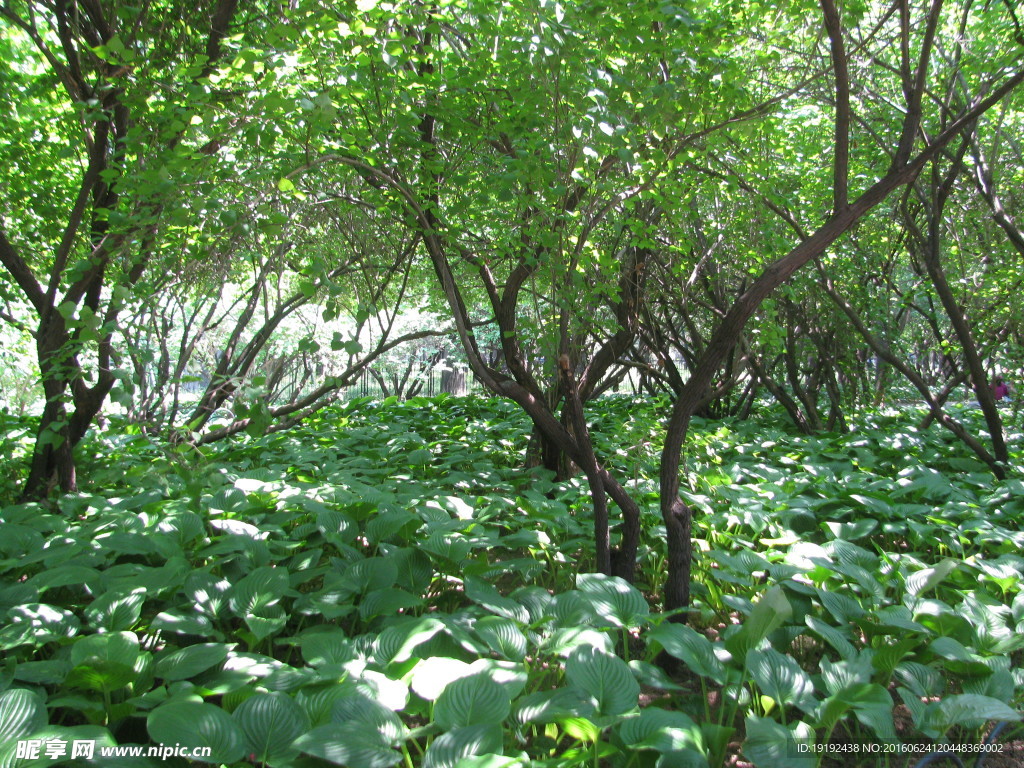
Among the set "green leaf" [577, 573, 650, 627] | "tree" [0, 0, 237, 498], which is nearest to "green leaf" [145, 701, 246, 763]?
"green leaf" [577, 573, 650, 627]

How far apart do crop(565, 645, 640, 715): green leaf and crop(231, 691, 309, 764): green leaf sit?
0.62 metres

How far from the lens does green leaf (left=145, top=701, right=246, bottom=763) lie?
139 cm

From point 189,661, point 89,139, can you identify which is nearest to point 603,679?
point 189,661

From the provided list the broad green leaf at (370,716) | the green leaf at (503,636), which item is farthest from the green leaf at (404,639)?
the broad green leaf at (370,716)

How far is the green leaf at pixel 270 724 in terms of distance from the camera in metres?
1.45

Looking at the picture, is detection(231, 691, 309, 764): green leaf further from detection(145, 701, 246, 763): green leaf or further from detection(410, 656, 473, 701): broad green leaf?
detection(410, 656, 473, 701): broad green leaf

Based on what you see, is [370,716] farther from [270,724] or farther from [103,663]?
[103,663]

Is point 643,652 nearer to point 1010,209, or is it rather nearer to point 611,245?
point 611,245

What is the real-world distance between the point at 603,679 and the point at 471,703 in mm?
333

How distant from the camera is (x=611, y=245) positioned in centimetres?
466

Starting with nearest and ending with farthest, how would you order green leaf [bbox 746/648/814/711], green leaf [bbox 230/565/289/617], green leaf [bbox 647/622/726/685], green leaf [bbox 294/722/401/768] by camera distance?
green leaf [bbox 294/722/401/768] < green leaf [bbox 746/648/814/711] < green leaf [bbox 647/622/726/685] < green leaf [bbox 230/565/289/617]

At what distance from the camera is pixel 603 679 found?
1.65 m

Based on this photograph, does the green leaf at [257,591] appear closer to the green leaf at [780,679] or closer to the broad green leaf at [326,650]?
the broad green leaf at [326,650]

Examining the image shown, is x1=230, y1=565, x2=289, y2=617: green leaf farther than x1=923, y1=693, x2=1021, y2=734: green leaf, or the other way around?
x1=230, y1=565, x2=289, y2=617: green leaf
